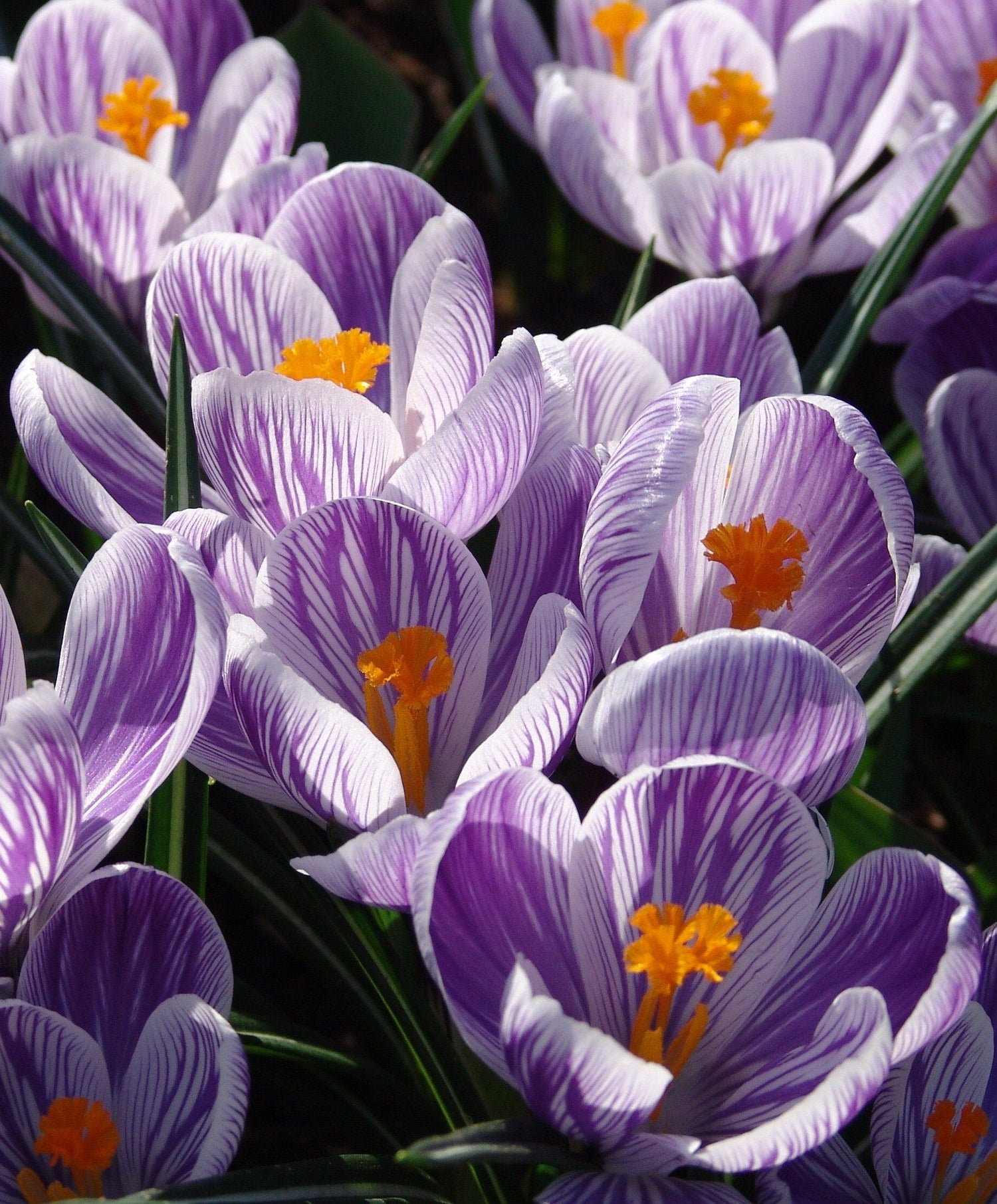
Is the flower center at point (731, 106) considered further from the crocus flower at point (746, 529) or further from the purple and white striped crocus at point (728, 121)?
the crocus flower at point (746, 529)

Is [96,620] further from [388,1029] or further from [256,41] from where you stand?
[256,41]

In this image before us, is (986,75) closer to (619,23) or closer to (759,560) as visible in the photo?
(619,23)

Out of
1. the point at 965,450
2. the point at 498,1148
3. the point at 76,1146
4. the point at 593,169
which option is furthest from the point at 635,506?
the point at 593,169

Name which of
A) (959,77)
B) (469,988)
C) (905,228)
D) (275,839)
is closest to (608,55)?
(959,77)

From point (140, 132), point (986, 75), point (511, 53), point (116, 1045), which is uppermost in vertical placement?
point (986, 75)

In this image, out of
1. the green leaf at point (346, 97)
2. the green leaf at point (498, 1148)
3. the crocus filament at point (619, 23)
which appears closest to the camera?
the green leaf at point (498, 1148)

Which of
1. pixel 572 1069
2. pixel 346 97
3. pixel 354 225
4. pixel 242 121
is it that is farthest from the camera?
pixel 346 97

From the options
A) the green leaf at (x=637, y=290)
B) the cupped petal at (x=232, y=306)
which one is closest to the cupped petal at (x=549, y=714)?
the cupped petal at (x=232, y=306)
